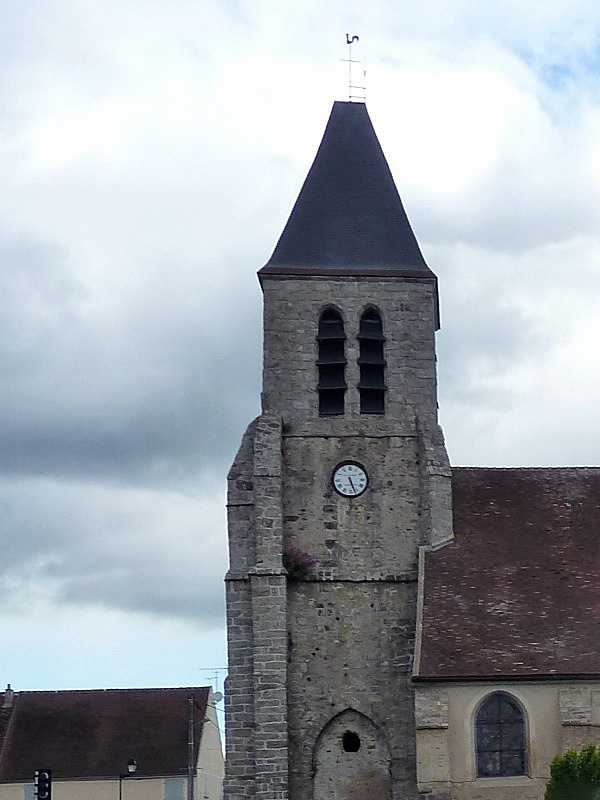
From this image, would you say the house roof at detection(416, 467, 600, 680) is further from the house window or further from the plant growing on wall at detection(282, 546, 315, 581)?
the plant growing on wall at detection(282, 546, 315, 581)

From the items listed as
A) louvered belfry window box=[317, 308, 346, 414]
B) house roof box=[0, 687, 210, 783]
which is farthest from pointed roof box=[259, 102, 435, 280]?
house roof box=[0, 687, 210, 783]

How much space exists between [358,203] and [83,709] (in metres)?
19.4

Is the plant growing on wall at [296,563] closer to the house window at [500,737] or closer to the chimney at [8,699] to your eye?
the house window at [500,737]

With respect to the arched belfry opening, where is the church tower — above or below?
above

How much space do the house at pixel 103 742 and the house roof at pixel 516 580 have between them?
14.4 m

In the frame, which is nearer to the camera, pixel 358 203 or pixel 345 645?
pixel 345 645

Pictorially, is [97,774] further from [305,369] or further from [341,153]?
[341,153]

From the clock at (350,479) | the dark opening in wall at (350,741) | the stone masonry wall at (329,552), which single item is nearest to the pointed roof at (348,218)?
the stone masonry wall at (329,552)

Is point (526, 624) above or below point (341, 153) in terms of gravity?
below

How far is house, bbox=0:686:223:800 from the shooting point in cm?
3734

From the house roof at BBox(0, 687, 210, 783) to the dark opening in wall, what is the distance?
1461 cm

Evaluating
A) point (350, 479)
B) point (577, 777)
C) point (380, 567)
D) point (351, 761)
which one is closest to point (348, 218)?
point (350, 479)

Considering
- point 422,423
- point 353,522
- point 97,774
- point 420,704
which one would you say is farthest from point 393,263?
point 97,774

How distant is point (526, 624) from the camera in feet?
76.6
